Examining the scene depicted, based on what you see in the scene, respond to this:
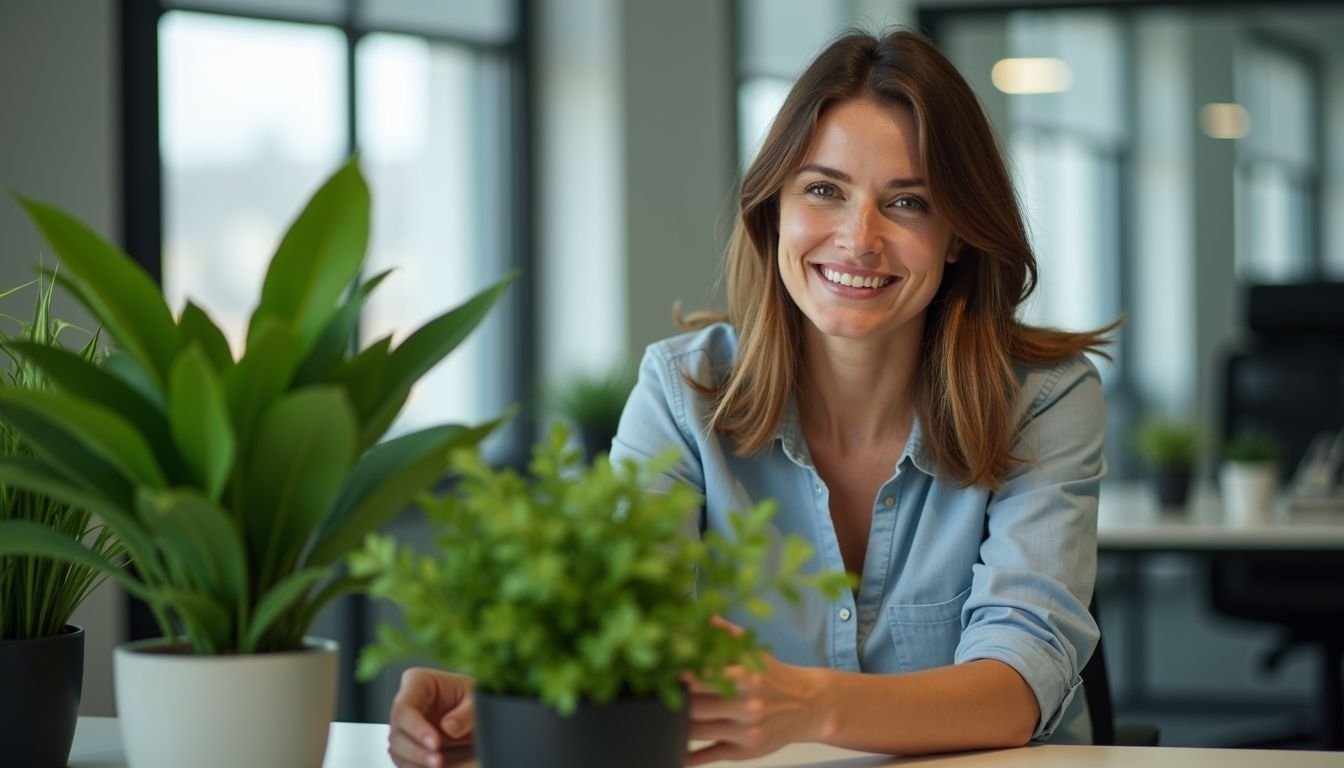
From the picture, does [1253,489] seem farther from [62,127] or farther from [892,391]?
[62,127]

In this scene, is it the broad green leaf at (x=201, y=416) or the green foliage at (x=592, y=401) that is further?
the green foliage at (x=592, y=401)

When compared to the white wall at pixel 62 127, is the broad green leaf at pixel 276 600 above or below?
below

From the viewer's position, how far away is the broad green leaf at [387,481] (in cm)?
103

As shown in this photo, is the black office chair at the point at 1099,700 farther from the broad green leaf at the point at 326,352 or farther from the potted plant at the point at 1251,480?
the potted plant at the point at 1251,480

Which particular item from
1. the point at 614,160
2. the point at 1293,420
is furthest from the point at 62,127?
the point at 1293,420

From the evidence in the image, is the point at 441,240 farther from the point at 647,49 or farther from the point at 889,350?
the point at 889,350

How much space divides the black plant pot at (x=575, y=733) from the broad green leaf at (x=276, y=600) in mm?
159

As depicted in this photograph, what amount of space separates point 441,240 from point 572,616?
4.29 m

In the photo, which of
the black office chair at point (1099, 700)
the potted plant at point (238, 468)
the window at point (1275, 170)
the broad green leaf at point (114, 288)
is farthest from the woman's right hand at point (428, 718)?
the window at point (1275, 170)

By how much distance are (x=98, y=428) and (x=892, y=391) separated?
1.07 metres

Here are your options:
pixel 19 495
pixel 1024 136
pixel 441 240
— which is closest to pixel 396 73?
pixel 441 240

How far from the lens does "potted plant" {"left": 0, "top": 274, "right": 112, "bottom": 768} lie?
3.80 feet

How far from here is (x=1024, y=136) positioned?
582 centimetres

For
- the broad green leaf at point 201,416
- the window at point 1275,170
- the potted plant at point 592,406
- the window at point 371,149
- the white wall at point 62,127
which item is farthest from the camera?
the window at point 1275,170
